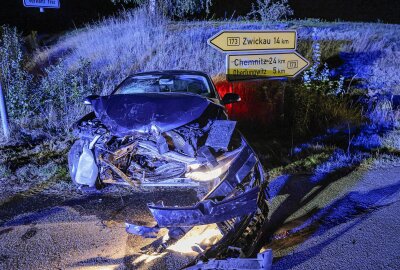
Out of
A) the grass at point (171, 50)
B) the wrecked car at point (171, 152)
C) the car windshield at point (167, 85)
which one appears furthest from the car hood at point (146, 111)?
the grass at point (171, 50)

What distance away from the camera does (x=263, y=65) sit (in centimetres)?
617

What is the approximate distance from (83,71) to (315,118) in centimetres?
578

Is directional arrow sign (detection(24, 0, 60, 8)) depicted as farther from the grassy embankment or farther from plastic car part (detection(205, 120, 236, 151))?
plastic car part (detection(205, 120, 236, 151))

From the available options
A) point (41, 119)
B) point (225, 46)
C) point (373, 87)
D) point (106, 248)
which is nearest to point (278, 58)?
point (225, 46)

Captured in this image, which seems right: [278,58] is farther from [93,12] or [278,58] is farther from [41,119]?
[93,12]

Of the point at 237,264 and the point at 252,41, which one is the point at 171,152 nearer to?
the point at 237,264

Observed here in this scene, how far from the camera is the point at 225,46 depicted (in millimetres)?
5812

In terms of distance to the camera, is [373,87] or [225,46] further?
[373,87]

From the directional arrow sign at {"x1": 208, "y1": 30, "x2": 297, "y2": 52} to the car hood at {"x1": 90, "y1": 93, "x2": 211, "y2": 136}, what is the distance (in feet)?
6.24

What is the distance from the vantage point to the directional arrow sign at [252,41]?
5.77 m

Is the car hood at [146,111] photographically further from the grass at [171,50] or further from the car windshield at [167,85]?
the grass at [171,50]

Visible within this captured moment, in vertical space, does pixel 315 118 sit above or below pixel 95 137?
below

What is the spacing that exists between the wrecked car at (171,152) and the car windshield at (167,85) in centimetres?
112

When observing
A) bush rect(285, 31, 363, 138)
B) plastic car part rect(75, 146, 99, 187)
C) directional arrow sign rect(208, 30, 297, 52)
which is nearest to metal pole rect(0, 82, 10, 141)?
plastic car part rect(75, 146, 99, 187)
